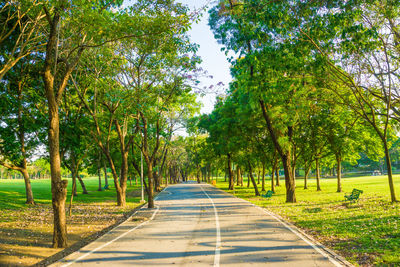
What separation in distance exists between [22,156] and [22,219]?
8707 mm

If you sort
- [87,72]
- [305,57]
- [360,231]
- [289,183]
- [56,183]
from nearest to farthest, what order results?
[56,183]
[360,231]
[305,57]
[87,72]
[289,183]

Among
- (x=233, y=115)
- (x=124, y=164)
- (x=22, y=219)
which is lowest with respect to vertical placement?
(x=22, y=219)

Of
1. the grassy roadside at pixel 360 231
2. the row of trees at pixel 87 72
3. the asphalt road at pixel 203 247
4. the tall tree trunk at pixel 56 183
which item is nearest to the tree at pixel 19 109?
the row of trees at pixel 87 72

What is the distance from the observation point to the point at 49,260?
8391mm

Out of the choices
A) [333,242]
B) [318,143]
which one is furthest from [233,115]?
[333,242]

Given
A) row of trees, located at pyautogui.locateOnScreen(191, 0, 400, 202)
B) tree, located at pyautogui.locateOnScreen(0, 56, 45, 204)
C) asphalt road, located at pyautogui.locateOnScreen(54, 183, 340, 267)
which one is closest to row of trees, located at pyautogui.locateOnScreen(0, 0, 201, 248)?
tree, located at pyautogui.locateOnScreen(0, 56, 45, 204)

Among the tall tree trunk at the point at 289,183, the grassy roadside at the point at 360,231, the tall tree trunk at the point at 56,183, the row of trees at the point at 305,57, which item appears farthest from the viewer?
the tall tree trunk at the point at 289,183

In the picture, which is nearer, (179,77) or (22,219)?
(22,219)

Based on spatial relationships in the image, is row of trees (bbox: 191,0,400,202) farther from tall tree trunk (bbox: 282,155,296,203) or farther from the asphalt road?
the asphalt road

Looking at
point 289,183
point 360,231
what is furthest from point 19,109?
point 360,231

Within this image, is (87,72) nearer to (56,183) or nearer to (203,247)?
(56,183)

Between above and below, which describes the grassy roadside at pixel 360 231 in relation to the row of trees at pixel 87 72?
Answer: below

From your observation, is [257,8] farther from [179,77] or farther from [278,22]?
[179,77]

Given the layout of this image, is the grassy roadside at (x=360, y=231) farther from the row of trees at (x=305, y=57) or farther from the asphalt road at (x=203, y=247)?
the row of trees at (x=305, y=57)
